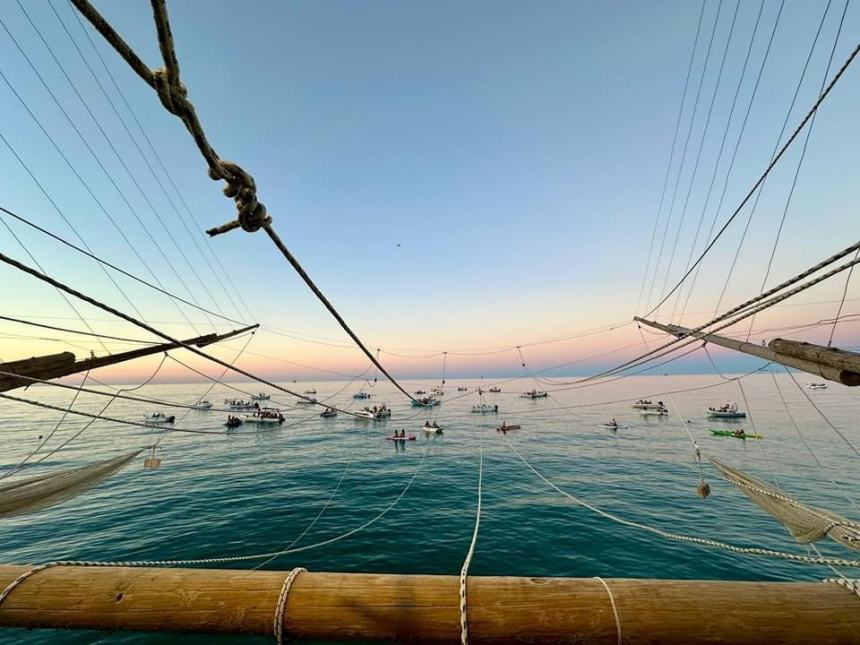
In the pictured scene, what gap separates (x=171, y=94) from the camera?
264 cm

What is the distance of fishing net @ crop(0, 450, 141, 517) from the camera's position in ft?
31.0

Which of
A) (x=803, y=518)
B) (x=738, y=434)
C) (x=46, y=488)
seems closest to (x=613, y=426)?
(x=738, y=434)

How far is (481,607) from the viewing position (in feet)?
6.88

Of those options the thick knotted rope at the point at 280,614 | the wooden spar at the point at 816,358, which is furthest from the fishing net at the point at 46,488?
the wooden spar at the point at 816,358

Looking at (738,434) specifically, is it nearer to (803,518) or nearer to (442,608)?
(803,518)

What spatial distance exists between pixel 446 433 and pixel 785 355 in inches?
2054

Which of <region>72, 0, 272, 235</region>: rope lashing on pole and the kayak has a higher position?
<region>72, 0, 272, 235</region>: rope lashing on pole

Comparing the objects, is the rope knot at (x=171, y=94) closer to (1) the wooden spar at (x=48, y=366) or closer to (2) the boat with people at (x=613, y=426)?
(1) the wooden spar at (x=48, y=366)

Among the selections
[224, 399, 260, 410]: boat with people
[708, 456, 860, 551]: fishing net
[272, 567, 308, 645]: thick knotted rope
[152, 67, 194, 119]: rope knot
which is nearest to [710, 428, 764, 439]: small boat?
[708, 456, 860, 551]: fishing net

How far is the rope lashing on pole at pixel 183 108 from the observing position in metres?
2.31

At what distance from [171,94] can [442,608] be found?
4135mm

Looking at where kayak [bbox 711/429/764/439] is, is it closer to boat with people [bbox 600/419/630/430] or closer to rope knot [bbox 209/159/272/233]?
boat with people [bbox 600/419/630/430]

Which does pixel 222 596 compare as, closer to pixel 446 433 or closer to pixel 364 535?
pixel 364 535

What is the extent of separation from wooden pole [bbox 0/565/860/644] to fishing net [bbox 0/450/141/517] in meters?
11.7
